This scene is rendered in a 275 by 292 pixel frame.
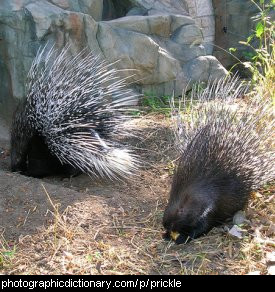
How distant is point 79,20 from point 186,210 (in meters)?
2.36

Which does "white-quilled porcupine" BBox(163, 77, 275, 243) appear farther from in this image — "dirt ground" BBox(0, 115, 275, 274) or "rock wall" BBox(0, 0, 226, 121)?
"rock wall" BBox(0, 0, 226, 121)

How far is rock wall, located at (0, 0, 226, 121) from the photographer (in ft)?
14.7

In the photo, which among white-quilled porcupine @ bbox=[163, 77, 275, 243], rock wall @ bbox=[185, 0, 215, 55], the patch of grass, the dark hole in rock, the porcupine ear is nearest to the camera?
the patch of grass

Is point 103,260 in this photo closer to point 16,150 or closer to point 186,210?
point 186,210

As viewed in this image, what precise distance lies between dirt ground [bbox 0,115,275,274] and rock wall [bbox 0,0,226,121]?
155 cm

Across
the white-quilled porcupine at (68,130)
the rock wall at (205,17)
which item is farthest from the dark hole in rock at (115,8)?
the white-quilled porcupine at (68,130)

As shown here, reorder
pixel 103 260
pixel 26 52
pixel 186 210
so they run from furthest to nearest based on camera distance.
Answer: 1. pixel 26 52
2. pixel 186 210
3. pixel 103 260

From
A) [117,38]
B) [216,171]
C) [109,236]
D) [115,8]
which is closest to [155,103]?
[117,38]

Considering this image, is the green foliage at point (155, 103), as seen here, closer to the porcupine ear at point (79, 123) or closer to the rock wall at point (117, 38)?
the rock wall at point (117, 38)

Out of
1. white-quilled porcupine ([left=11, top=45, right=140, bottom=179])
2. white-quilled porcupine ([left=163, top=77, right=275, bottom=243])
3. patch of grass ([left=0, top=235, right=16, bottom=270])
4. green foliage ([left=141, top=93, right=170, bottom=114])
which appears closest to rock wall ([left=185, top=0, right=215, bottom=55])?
green foliage ([left=141, top=93, right=170, bottom=114])

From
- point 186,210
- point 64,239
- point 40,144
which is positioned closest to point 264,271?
point 186,210

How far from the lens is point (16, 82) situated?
4.55 m

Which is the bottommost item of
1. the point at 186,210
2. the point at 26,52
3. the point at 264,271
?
the point at 264,271

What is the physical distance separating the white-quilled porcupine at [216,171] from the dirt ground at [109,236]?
0.11 meters
